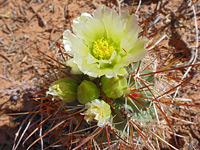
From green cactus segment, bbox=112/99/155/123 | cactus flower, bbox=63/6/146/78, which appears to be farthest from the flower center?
green cactus segment, bbox=112/99/155/123

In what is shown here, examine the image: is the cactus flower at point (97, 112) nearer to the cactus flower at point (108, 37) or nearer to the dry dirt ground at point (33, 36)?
the cactus flower at point (108, 37)

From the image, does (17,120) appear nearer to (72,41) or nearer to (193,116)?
(72,41)

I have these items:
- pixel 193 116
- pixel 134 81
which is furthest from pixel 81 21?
pixel 193 116

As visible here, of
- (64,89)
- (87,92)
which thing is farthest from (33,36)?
(87,92)

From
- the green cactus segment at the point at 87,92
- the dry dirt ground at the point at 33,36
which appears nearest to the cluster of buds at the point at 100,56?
the green cactus segment at the point at 87,92

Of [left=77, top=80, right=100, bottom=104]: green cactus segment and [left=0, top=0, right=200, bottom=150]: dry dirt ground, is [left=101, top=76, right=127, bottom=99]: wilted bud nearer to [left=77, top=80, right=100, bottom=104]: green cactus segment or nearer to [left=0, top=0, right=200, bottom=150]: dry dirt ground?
[left=77, top=80, right=100, bottom=104]: green cactus segment

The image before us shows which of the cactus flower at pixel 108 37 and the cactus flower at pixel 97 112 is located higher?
the cactus flower at pixel 108 37
